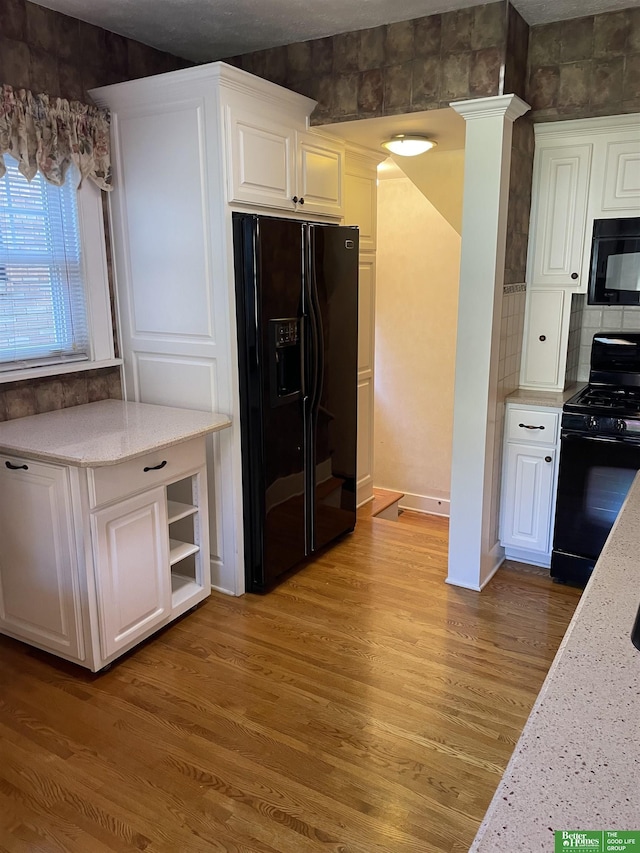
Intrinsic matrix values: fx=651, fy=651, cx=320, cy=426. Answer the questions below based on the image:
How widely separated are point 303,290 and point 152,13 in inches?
52.5

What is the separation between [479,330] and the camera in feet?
9.73

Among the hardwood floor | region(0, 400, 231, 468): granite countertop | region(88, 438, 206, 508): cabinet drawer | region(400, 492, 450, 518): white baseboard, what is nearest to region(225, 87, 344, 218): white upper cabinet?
region(0, 400, 231, 468): granite countertop

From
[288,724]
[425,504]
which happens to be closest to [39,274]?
[288,724]

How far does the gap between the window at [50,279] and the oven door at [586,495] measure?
89.4 inches

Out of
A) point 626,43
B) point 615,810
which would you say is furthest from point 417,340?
point 615,810

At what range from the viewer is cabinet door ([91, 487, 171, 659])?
2396mm

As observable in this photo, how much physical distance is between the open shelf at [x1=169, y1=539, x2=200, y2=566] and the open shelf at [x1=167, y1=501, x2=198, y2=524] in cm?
14

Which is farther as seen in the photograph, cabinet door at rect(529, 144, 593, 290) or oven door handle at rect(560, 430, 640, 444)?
cabinet door at rect(529, 144, 593, 290)

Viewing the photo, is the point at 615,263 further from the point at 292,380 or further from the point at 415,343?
the point at 415,343

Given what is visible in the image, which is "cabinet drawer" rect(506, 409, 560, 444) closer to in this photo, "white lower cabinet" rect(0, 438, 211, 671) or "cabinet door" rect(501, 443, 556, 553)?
"cabinet door" rect(501, 443, 556, 553)

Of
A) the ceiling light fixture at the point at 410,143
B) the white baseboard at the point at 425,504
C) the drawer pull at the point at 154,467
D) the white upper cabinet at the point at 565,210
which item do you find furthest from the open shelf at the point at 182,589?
the white baseboard at the point at 425,504

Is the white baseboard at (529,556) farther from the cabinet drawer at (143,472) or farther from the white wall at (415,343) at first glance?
the white wall at (415,343)

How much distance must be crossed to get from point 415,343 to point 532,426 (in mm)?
2523

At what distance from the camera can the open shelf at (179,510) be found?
280 cm
